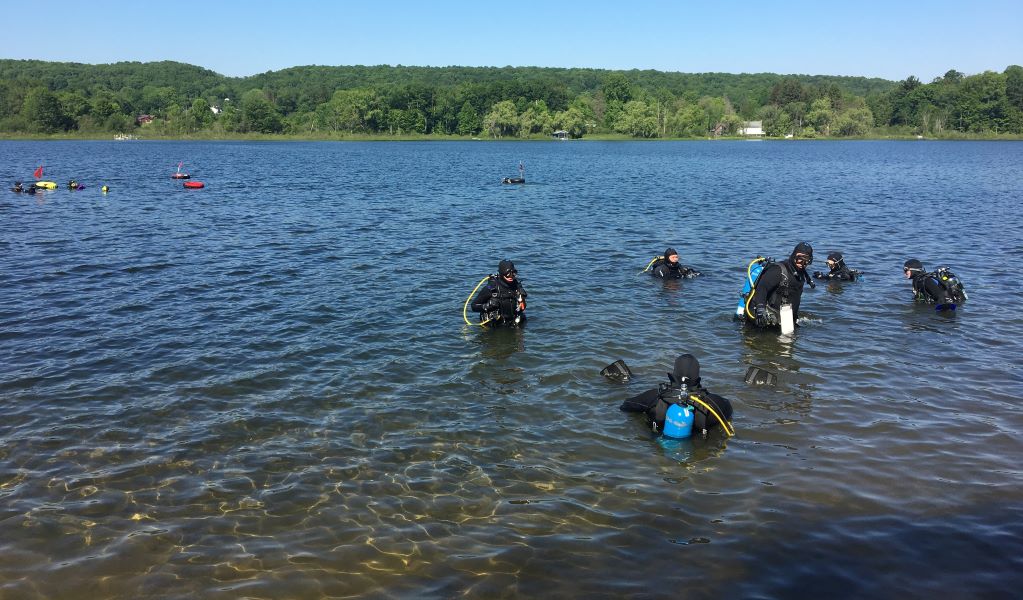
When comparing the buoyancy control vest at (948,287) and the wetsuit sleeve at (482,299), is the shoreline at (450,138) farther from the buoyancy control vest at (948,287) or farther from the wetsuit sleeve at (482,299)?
the wetsuit sleeve at (482,299)

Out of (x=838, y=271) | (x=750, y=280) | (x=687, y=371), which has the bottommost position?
(x=687, y=371)

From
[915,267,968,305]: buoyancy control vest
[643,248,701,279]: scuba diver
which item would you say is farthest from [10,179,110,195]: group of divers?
[915,267,968,305]: buoyancy control vest

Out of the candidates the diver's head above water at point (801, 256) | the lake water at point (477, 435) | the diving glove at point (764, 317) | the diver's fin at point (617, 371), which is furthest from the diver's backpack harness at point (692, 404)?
the diver's head above water at point (801, 256)

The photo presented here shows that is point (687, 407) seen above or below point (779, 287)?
below

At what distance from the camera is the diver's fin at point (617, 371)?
12.4m

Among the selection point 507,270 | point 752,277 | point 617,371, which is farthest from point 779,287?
point 507,270

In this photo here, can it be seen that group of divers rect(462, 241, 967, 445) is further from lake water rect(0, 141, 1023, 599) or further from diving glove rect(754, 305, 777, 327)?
lake water rect(0, 141, 1023, 599)

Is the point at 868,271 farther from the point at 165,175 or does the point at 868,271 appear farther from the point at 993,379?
the point at 165,175

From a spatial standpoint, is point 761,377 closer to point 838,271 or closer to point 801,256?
point 801,256

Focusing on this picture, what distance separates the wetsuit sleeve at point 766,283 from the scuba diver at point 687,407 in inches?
208

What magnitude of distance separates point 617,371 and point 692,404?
2632 mm

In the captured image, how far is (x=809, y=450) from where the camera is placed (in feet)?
32.1

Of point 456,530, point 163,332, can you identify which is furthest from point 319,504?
point 163,332

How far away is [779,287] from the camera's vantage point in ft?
47.9
